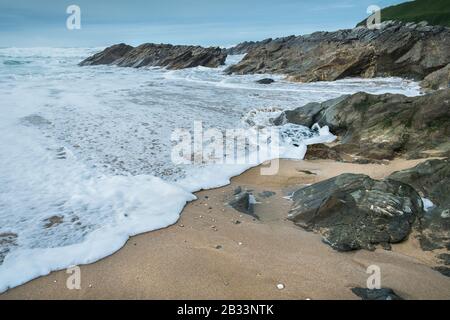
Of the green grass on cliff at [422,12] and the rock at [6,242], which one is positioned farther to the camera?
the green grass on cliff at [422,12]

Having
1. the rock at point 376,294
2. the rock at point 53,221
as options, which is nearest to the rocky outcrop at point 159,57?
the rock at point 53,221

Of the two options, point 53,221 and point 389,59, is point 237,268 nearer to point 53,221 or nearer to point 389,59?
point 53,221

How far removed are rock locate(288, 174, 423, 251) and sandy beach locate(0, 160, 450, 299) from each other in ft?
0.42

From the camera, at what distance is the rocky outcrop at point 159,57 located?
3969cm

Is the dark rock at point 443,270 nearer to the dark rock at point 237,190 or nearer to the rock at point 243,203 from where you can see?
the rock at point 243,203

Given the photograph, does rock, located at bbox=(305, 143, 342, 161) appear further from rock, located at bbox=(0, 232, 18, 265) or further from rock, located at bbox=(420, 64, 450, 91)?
rock, located at bbox=(420, 64, 450, 91)

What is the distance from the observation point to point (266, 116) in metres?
11.4

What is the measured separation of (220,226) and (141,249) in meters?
1.01

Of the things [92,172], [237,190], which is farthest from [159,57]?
[237,190]

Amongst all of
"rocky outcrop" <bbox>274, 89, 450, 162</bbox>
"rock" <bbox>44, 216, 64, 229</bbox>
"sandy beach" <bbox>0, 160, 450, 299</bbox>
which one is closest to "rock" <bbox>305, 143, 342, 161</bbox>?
"rocky outcrop" <bbox>274, 89, 450, 162</bbox>

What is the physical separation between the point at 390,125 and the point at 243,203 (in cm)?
434

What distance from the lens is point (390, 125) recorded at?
784 cm

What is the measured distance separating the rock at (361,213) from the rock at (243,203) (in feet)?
1.89

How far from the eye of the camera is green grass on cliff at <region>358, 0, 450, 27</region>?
6706 centimetres
